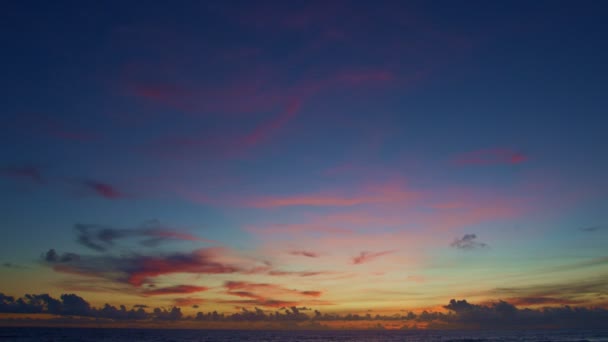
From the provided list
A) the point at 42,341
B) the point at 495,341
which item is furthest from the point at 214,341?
the point at 495,341

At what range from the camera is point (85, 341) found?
13238 cm

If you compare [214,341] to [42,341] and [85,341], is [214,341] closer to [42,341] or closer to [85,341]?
[85,341]

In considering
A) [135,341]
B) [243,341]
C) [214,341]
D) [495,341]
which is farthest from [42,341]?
[495,341]

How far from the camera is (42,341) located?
127 meters

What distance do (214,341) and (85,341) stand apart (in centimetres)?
4726

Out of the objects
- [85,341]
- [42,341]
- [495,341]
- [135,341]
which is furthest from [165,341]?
[495,341]

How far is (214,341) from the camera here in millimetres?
159125

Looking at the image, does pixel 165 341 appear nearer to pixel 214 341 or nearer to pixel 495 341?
pixel 214 341

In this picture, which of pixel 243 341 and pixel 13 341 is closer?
pixel 13 341

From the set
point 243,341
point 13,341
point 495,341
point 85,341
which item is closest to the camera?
point 13,341

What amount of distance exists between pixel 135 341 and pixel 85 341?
2053 centimetres

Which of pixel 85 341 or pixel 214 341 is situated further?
pixel 214 341

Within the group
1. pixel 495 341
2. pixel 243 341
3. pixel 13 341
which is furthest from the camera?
pixel 243 341

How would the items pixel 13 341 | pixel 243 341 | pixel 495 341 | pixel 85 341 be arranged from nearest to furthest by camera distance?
pixel 13 341
pixel 85 341
pixel 495 341
pixel 243 341
